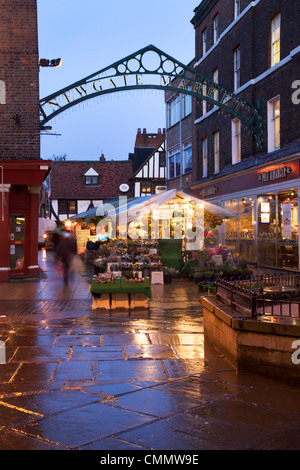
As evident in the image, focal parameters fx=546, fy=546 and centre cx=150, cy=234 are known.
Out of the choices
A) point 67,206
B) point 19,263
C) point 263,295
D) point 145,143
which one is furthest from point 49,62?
point 145,143

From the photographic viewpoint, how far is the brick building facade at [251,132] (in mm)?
18297

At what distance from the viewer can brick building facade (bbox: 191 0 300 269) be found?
1830cm

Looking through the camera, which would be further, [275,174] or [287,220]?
[275,174]

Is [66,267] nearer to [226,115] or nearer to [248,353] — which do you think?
[248,353]

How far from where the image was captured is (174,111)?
34.9m

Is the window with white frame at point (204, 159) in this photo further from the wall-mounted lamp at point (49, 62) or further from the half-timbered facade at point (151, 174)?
the half-timbered facade at point (151, 174)

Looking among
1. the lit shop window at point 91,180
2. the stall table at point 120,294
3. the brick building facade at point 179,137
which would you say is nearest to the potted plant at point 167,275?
the stall table at point 120,294

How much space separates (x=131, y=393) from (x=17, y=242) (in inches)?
518

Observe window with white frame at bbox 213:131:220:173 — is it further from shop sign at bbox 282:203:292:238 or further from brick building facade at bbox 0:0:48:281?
brick building facade at bbox 0:0:48:281

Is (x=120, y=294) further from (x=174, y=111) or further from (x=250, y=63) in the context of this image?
(x=174, y=111)
